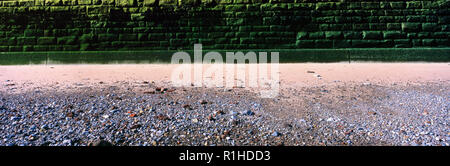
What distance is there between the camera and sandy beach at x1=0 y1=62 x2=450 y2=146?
1.86 m

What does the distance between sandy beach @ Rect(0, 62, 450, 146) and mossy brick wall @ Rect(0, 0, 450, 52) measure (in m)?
3.72

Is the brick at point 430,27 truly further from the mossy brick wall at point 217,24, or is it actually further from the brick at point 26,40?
the brick at point 26,40

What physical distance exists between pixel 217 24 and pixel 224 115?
516cm

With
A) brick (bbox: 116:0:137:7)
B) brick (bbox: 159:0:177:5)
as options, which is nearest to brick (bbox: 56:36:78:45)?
brick (bbox: 116:0:137:7)

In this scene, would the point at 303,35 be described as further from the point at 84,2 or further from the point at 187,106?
the point at 84,2

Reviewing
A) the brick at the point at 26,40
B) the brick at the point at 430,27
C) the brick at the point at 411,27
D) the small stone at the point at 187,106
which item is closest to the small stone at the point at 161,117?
the small stone at the point at 187,106

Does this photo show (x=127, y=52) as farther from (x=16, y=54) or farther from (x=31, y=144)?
(x=31, y=144)

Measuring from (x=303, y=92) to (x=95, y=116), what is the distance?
2333 millimetres

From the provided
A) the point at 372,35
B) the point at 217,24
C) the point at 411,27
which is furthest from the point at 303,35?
the point at 411,27

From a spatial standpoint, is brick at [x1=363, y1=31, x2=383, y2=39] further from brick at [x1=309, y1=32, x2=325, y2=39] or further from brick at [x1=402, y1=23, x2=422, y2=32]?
brick at [x1=309, y1=32, x2=325, y2=39]

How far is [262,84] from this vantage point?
3766 millimetres

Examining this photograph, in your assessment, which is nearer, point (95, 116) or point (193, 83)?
point (95, 116)
